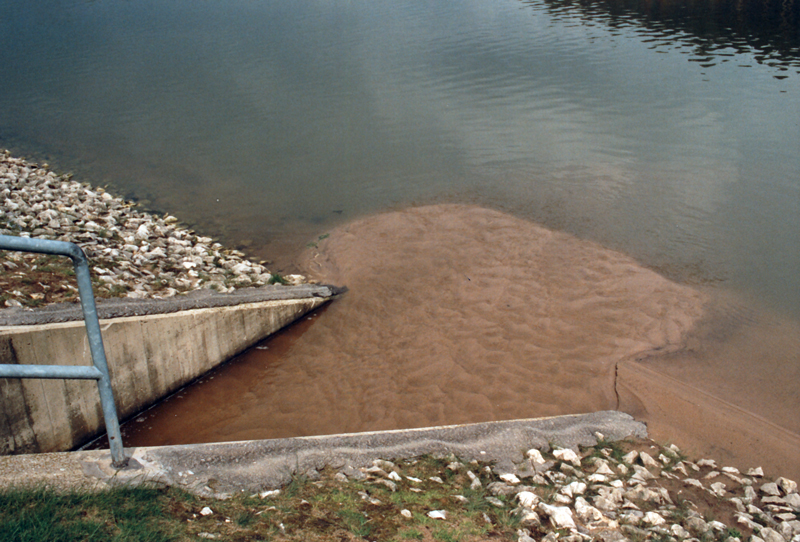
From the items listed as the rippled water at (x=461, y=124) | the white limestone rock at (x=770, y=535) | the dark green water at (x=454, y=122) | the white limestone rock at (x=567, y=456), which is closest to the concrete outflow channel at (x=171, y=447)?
the white limestone rock at (x=567, y=456)

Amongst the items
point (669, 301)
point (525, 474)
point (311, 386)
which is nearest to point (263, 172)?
point (311, 386)

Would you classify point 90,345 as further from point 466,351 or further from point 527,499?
point 466,351

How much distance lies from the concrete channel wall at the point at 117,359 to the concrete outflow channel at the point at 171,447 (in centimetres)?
1

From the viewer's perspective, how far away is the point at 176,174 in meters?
14.1

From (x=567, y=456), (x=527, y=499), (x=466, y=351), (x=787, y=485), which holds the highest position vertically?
(x=527, y=499)

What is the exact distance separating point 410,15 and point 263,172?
21317 mm

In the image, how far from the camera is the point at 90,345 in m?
3.25

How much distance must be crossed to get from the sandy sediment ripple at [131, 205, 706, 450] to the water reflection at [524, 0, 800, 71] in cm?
1564

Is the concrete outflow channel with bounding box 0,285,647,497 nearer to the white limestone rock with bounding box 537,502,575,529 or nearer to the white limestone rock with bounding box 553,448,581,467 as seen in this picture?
the white limestone rock with bounding box 553,448,581,467

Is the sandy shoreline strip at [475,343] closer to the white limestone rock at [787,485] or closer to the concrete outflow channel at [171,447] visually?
the concrete outflow channel at [171,447]

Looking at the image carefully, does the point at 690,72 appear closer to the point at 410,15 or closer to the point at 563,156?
the point at 563,156

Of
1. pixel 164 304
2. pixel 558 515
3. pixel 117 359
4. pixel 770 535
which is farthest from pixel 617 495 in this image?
pixel 164 304

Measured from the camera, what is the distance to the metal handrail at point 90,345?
9.57 ft

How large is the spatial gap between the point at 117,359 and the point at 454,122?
519 inches
